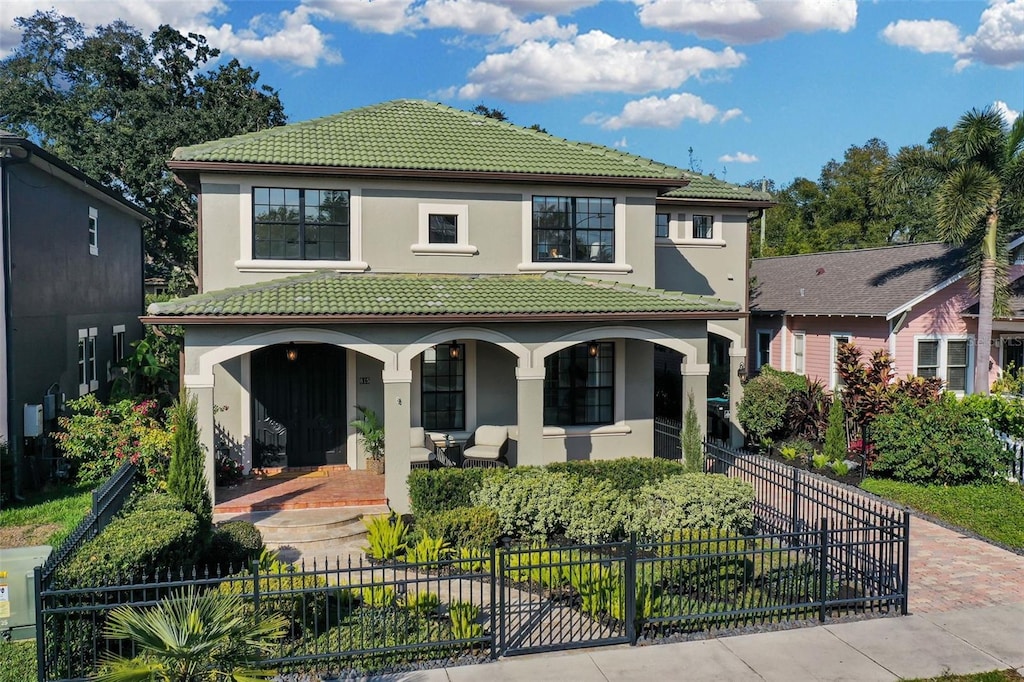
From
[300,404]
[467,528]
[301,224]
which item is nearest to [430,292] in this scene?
[301,224]

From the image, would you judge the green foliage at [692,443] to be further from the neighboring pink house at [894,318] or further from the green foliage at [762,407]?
the neighboring pink house at [894,318]

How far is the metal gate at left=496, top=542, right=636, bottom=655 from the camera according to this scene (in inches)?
327

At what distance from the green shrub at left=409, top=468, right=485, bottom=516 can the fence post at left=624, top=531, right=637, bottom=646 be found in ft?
14.9

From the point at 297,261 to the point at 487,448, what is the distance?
5468 millimetres

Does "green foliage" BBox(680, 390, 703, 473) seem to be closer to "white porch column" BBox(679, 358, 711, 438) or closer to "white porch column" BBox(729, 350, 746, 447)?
"white porch column" BBox(679, 358, 711, 438)

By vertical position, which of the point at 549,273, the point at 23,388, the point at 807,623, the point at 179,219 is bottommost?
the point at 807,623

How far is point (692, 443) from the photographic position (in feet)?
49.0

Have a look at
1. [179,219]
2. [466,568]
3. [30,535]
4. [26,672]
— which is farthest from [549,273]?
[179,219]

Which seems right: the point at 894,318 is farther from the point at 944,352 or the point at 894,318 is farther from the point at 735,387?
the point at 735,387

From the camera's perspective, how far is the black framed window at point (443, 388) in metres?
16.2

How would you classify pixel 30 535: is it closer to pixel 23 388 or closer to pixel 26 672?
pixel 23 388

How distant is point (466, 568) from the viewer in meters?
10.5

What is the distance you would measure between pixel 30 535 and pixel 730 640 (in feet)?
34.7

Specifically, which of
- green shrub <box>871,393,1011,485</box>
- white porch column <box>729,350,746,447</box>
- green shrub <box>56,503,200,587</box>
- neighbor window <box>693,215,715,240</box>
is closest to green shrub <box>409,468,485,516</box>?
green shrub <box>56,503,200,587</box>
